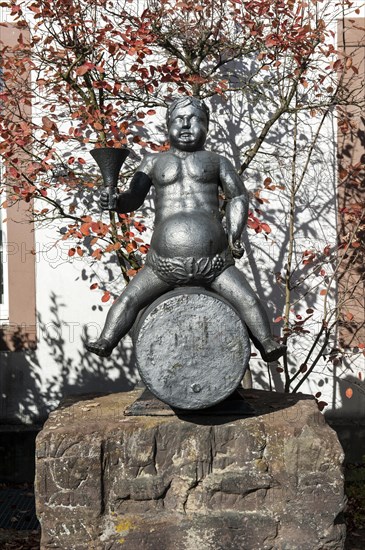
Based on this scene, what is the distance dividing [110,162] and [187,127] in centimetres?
50

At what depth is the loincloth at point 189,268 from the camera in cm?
348

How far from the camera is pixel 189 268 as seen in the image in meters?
3.48

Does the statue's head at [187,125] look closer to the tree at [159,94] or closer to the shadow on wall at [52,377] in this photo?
the tree at [159,94]

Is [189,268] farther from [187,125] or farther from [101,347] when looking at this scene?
[187,125]

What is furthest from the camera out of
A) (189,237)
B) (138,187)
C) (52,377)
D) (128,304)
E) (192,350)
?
(52,377)

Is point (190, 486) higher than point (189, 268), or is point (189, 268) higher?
point (189, 268)

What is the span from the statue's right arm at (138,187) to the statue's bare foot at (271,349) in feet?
3.29

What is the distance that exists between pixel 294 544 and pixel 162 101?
3.65 meters

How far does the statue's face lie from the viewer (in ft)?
12.0

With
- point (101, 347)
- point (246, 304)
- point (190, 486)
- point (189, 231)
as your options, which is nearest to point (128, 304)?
point (101, 347)

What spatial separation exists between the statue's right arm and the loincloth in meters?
0.31

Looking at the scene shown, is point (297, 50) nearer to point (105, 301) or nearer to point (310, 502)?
point (105, 301)

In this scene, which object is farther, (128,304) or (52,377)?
(52,377)

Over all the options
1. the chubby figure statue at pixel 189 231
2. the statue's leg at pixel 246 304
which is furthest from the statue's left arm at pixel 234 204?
the statue's leg at pixel 246 304
